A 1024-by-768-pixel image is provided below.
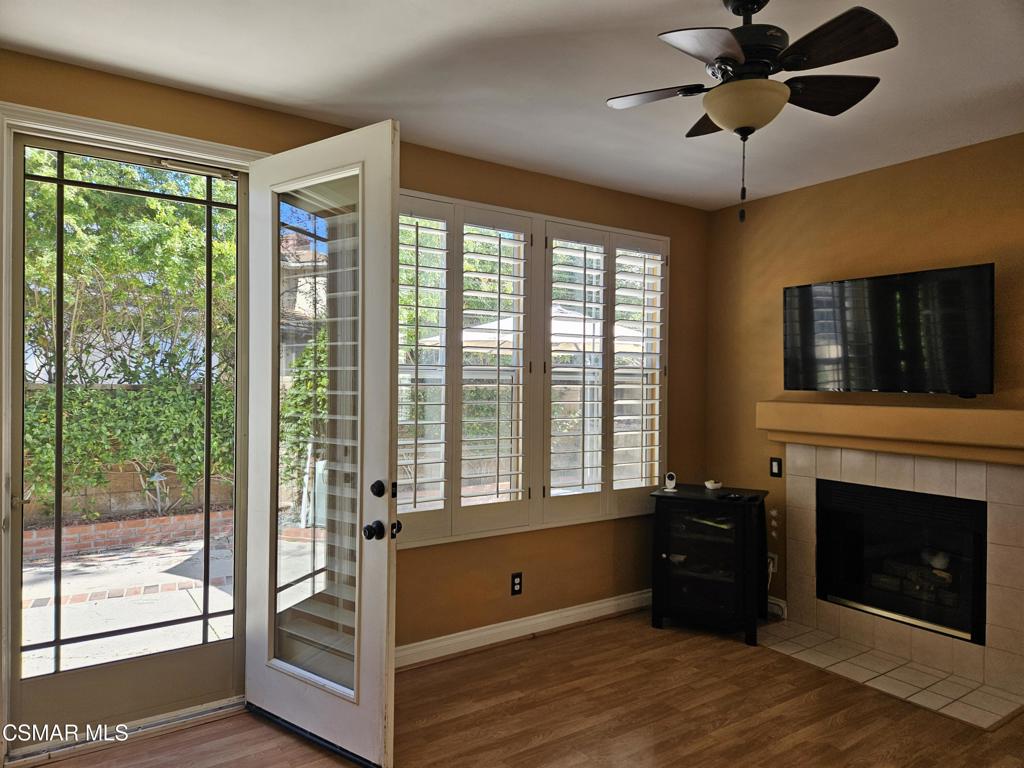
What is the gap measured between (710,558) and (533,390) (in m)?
1.35

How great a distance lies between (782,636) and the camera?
3.90 meters

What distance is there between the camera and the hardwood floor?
8.64ft

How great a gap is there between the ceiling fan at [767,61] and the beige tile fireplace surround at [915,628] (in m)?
2.10

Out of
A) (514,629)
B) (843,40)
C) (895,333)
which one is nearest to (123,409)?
(514,629)

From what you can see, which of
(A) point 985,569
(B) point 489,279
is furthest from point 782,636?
(B) point 489,279

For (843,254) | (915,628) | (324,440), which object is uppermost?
(843,254)

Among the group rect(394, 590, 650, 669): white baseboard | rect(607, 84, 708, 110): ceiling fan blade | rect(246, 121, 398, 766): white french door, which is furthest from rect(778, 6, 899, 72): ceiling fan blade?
rect(394, 590, 650, 669): white baseboard

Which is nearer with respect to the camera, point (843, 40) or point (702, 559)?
point (843, 40)

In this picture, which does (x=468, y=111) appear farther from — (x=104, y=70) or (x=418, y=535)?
(x=418, y=535)

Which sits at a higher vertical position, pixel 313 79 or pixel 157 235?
pixel 313 79

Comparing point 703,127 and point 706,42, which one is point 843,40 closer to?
point 706,42

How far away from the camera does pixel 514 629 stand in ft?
12.6

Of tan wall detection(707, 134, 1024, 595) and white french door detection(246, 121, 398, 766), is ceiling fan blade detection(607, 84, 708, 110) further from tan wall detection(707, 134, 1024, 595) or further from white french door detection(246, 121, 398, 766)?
tan wall detection(707, 134, 1024, 595)

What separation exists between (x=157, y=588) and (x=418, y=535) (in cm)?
116
